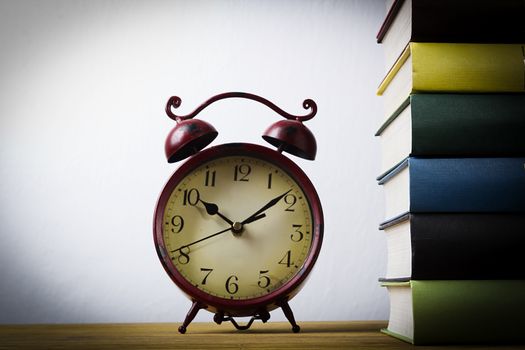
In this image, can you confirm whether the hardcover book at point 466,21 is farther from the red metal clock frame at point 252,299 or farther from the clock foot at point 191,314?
the clock foot at point 191,314

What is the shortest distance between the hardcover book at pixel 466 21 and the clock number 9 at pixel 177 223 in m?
0.53

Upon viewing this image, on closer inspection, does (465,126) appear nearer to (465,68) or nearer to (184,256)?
(465,68)

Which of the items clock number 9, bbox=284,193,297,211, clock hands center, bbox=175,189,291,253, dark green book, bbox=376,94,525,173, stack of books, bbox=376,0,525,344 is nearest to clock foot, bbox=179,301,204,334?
clock hands center, bbox=175,189,291,253

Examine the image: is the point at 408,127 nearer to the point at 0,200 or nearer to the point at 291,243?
the point at 291,243

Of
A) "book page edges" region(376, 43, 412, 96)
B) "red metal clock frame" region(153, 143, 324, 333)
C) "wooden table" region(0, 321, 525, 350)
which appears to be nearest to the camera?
"wooden table" region(0, 321, 525, 350)

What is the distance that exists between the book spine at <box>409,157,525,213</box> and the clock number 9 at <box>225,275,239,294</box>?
376 millimetres

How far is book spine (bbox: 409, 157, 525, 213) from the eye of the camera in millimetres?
867

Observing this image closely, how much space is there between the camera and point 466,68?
0.90 meters

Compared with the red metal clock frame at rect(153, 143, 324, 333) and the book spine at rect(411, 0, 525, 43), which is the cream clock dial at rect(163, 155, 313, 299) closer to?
the red metal clock frame at rect(153, 143, 324, 333)

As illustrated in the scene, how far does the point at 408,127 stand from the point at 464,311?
0.94 feet

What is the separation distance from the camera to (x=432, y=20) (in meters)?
0.89

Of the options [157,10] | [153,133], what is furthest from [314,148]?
[157,10]

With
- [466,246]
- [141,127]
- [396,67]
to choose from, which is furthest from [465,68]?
[141,127]

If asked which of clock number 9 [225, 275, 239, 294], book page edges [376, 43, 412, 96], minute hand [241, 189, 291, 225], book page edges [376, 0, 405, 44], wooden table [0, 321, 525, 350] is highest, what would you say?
book page edges [376, 0, 405, 44]
